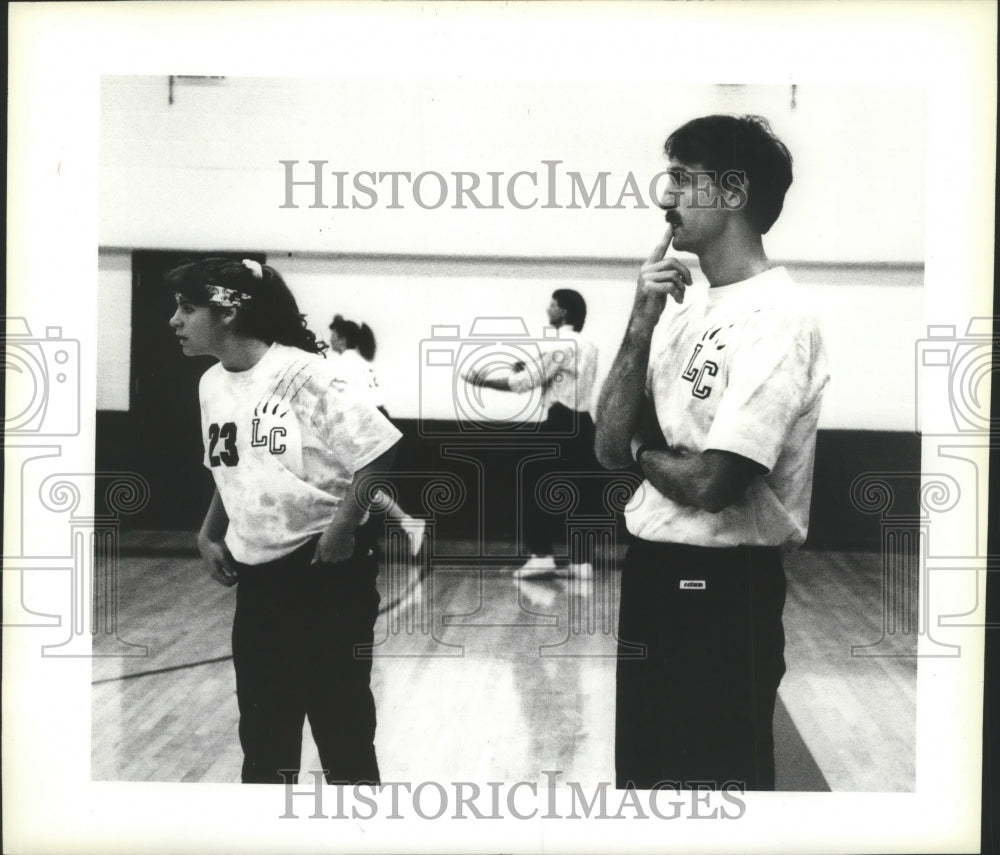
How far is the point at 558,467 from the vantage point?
316cm

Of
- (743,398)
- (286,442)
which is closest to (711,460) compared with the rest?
(743,398)

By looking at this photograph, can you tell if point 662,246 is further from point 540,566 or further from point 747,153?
point 540,566

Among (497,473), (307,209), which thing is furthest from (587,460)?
(307,209)

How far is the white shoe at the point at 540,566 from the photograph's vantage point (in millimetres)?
3133

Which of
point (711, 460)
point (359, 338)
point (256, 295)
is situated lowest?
point (711, 460)

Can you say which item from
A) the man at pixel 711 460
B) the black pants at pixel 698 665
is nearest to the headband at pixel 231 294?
the man at pixel 711 460

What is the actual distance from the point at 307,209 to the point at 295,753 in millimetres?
1509

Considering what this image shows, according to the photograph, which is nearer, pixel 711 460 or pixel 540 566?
pixel 711 460

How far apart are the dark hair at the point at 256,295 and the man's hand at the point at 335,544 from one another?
49 cm

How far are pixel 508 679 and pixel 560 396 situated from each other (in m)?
0.79

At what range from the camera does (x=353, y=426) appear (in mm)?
3139

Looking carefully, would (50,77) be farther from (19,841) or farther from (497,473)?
(19,841)

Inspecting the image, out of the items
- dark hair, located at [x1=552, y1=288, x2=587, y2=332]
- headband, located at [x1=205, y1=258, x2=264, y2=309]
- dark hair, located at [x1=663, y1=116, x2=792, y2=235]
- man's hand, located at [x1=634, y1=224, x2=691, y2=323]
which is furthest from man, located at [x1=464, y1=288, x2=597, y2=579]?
headband, located at [x1=205, y1=258, x2=264, y2=309]

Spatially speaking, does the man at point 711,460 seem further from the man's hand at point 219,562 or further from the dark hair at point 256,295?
the man's hand at point 219,562
